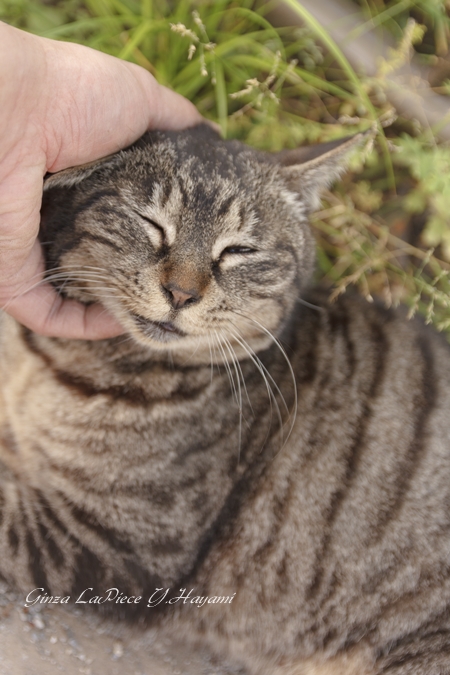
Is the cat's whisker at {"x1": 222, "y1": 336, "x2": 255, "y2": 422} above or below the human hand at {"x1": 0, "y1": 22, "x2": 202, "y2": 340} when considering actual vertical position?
below

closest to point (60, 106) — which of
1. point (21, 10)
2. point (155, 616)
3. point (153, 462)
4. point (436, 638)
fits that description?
point (153, 462)

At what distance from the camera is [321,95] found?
303cm

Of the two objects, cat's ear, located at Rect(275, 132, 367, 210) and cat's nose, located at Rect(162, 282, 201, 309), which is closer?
cat's nose, located at Rect(162, 282, 201, 309)

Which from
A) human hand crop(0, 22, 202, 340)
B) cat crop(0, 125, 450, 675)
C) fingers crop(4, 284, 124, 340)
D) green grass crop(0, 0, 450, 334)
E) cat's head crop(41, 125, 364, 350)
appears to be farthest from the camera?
green grass crop(0, 0, 450, 334)

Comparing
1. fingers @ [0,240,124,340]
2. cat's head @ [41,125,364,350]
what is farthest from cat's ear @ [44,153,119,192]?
fingers @ [0,240,124,340]

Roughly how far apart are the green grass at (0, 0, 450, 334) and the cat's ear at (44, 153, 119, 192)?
99 centimetres

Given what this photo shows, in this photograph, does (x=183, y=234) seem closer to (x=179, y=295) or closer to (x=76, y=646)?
(x=179, y=295)

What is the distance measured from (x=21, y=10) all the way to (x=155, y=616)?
102 inches

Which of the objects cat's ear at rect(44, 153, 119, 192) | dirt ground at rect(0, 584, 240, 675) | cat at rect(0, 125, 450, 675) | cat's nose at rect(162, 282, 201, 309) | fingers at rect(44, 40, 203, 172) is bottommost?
dirt ground at rect(0, 584, 240, 675)

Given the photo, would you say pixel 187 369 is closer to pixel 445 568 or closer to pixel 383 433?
pixel 383 433

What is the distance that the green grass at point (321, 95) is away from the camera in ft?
8.84

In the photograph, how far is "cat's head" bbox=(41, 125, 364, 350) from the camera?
1760 mm

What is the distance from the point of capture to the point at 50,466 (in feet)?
6.57

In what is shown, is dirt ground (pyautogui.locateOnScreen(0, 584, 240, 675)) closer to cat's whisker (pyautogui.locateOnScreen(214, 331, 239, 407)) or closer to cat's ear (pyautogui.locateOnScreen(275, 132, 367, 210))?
cat's whisker (pyautogui.locateOnScreen(214, 331, 239, 407))
